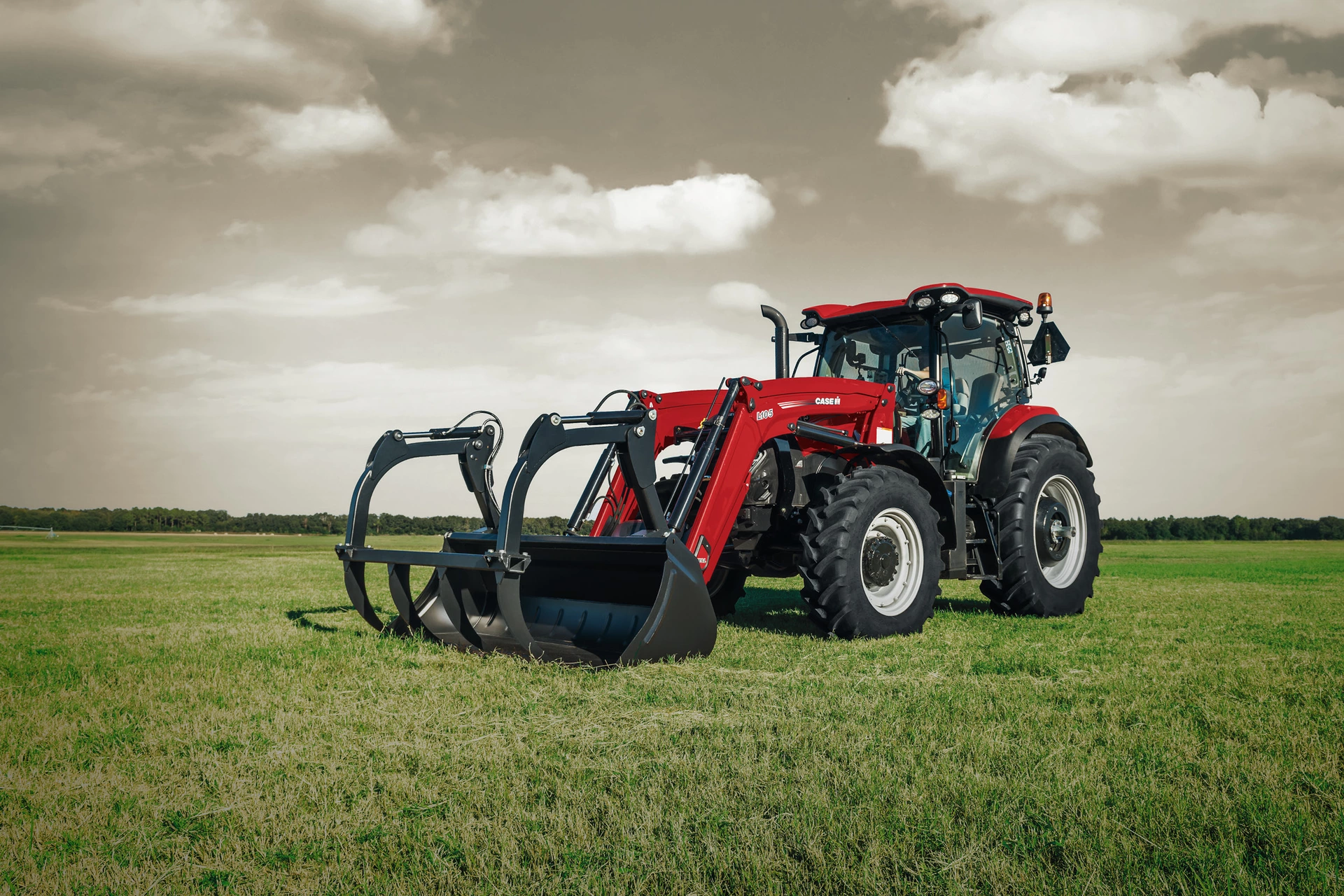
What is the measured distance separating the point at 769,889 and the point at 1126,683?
3.43 m

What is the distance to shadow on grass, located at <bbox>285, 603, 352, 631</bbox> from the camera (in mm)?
7309

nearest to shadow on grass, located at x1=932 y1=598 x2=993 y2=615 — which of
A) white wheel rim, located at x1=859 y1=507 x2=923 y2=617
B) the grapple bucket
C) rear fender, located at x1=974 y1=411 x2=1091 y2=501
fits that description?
rear fender, located at x1=974 y1=411 x2=1091 y2=501

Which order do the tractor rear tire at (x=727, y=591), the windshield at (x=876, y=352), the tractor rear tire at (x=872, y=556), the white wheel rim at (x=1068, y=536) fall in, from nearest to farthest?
the tractor rear tire at (x=872, y=556) → the tractor rear tire at (x=727, y=591) → the windshield at (x=876, y=352) → the white wheel rim at (x=1068, y=536)

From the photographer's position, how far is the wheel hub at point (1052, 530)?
8391 millimetres

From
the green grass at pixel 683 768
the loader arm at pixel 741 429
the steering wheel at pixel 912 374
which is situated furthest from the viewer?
the steering wheel at pixel 912 374

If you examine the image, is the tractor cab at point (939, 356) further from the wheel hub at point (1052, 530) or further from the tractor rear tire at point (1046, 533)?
the wheel hub at point (1052, 530)

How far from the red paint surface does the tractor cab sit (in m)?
0.09

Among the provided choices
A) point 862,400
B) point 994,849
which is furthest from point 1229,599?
point 994,849

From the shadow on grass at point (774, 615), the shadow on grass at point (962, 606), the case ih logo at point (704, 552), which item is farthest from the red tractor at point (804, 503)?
the shadow on grass at point (962, 606)

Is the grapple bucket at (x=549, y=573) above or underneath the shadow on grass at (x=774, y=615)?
above

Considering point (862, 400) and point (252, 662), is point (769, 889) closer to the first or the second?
point (252, 662)

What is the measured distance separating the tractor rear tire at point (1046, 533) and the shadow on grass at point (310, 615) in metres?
5.63

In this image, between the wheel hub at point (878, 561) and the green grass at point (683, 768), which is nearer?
the green grass at point (683, 768)

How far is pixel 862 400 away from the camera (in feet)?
24.3
